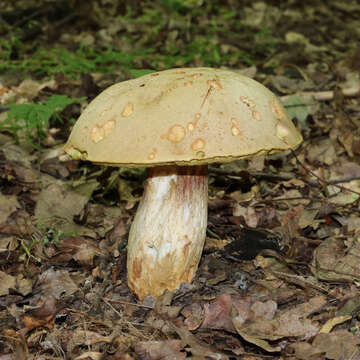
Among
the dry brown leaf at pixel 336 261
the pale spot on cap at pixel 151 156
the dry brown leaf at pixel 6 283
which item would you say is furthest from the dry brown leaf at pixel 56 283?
the dry brown leaf at pixel 336 261

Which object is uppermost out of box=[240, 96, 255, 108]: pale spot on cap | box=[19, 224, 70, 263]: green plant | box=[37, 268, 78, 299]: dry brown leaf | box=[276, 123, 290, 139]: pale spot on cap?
box=[240, 96, 255, 108]: pale spot on cap

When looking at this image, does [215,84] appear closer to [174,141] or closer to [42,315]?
[174,141]

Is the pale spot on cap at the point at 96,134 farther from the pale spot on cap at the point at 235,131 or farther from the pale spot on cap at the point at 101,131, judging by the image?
the pale spot on cap at the point at 235,131

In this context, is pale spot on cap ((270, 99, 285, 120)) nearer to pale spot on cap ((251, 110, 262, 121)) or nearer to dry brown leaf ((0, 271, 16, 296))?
pale spot on cap ((251, 110, 262, 121))

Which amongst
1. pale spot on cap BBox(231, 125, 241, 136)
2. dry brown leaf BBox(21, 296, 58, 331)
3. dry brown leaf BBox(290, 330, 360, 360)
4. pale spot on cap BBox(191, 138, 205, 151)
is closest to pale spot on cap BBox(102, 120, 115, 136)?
pale spot on cap BBox(191, 138, 205, 151)

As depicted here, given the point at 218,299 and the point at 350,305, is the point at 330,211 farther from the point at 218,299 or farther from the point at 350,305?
the point at 218,299

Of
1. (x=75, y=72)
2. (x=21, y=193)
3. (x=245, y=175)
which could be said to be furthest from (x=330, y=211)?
(x=75, y=72)

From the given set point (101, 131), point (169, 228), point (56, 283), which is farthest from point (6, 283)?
point (101, 131)
